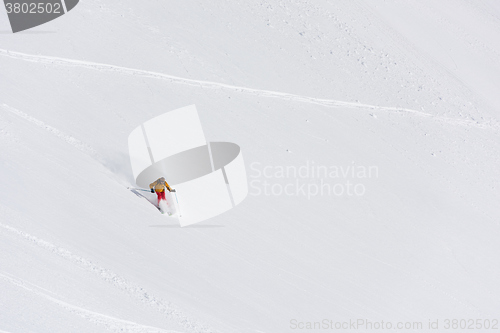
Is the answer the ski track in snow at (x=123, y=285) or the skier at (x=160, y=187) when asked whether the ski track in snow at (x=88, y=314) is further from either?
the skier at (x=160, y=187)

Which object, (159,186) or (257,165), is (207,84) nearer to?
(257,165)
